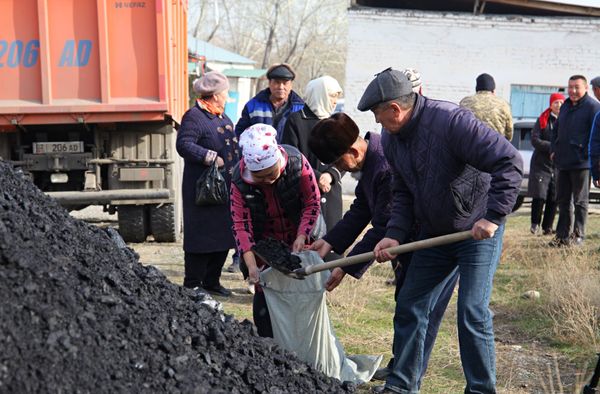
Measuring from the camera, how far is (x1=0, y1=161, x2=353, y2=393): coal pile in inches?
109

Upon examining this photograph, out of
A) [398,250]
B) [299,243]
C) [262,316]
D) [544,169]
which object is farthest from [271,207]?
[544,169]

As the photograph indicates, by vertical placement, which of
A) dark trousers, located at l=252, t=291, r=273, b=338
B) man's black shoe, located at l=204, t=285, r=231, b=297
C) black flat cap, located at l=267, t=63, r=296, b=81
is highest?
black flat cap, located at l=267, t=63, r=296, b=81

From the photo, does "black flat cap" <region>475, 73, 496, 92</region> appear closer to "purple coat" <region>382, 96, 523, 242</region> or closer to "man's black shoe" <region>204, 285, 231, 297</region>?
"man's black shoe" <region>204, 285, 231, 297</region>

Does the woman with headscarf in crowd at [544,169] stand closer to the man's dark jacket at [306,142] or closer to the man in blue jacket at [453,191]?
the man's dark jacket at [306,142]

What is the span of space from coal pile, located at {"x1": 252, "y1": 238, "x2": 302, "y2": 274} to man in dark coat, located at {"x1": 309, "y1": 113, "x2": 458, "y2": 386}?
245 millimetres

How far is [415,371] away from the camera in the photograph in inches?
161

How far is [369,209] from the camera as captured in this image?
4457 mm

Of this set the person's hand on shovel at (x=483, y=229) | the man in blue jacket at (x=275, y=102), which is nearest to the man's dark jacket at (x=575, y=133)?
the man in blue jacket at (x=275, y=102)

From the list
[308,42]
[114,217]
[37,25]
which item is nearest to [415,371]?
[37,25]

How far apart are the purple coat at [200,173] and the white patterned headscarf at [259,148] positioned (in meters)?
2.17

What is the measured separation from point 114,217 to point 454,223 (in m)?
9.27

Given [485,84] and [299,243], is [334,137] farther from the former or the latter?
[485,84]

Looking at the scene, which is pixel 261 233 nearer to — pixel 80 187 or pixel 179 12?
pixel 80 187

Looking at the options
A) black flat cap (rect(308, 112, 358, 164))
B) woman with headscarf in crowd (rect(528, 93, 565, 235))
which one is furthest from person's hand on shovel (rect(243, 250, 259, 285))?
woman with headscarf in crowd (rect(528, 93, 565, 235))
